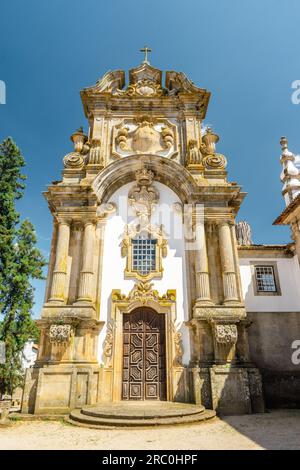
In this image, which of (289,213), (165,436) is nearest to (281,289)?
(289,213)

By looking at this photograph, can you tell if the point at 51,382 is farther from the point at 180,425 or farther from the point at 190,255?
the point at 190,255

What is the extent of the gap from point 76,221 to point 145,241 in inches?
124

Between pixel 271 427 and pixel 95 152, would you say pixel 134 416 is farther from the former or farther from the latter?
pixel 95 152

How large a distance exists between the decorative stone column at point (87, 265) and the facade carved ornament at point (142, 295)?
3.58 feet

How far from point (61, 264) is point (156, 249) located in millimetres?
4006

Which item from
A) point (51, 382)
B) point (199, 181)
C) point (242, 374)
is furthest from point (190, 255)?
point (51, 382)

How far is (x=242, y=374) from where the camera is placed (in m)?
10.5

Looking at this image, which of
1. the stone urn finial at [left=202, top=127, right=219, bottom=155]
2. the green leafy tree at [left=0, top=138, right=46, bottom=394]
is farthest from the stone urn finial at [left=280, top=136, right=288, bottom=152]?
the green leafy tree at [left=0, top=138, right=46, bottom=394]

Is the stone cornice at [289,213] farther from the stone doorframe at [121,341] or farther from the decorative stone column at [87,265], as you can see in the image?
the decorative stone column at [87,265]

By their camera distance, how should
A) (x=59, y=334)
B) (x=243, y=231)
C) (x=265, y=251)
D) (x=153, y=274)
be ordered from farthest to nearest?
(x=243, y=231), (x=265, y=251), (x=153, y=274), (x=59, y=334)

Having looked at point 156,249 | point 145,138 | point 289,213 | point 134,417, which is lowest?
point 134,417

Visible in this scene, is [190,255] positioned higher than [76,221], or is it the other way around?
[76,221]

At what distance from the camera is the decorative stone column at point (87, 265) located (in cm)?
1204

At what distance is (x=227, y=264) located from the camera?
1255 centimetres
